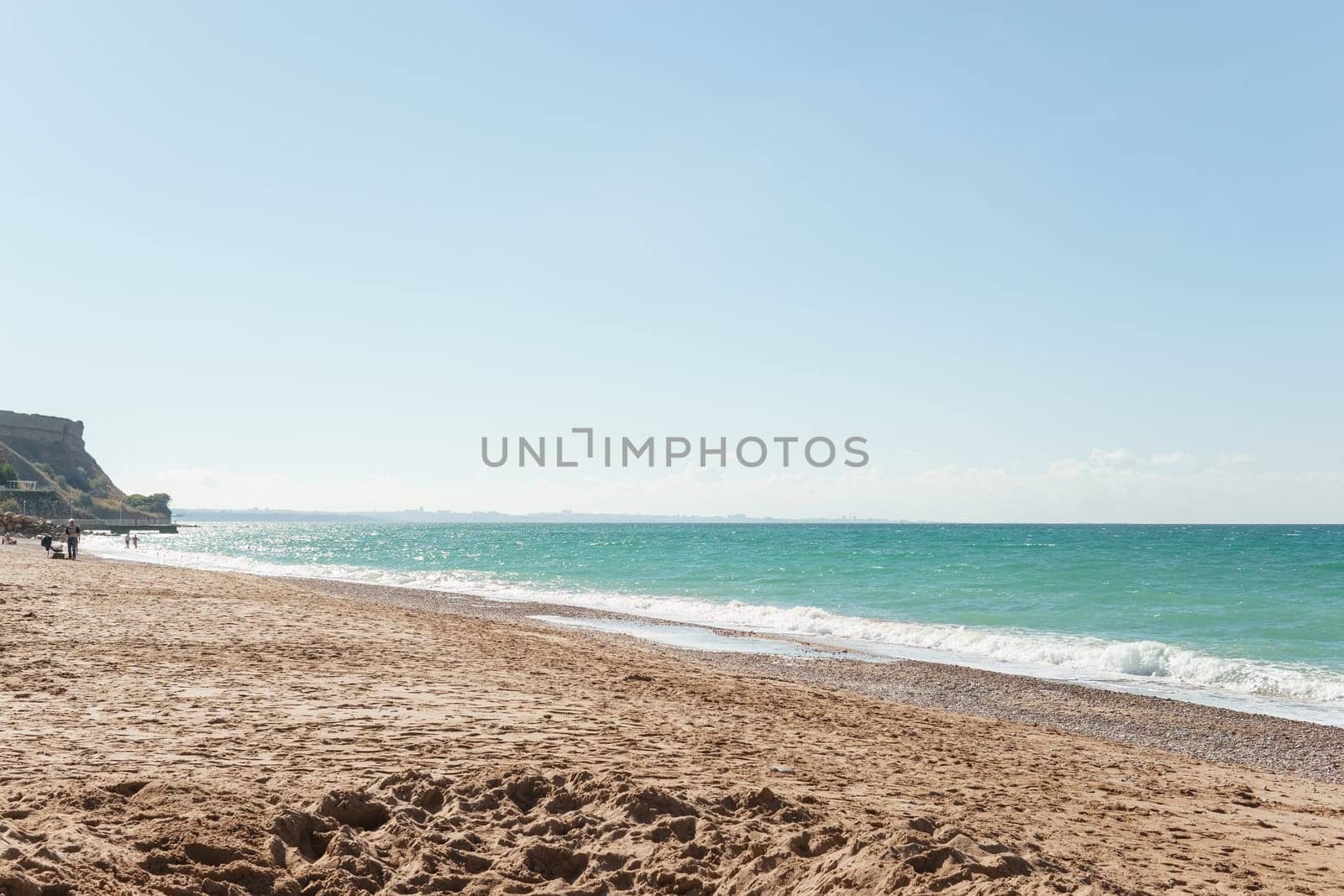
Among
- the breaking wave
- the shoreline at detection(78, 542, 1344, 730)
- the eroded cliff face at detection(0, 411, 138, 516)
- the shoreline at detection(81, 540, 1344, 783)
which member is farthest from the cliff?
the shoreline at detection(81, 540, 1344, 783)

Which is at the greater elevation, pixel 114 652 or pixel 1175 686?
pixel 114 652

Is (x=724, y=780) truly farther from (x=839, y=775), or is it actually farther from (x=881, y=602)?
(x=881, y=602)

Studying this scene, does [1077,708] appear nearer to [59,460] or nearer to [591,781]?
[591,781]

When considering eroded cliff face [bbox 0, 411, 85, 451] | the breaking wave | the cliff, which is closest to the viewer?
the breaking wave

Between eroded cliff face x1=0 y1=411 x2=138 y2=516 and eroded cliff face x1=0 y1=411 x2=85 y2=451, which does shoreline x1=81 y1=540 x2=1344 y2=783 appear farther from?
eroded cliff face x1=0 y1=411 x2=85 y2=451

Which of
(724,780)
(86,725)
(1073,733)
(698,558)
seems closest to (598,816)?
(724,780)

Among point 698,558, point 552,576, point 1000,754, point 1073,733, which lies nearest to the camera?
point 1000,754

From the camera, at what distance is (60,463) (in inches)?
5162

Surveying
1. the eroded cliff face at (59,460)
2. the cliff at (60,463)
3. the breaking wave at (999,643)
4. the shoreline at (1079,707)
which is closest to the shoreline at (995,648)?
the breaking wave at (999,643)

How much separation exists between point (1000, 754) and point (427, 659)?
6.98 meters

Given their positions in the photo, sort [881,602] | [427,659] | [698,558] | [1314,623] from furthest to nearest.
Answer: [698,558] → [881,602] → [1314,623] → [427,659]

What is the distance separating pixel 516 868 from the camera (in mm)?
4750

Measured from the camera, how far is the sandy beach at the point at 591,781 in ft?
15.0

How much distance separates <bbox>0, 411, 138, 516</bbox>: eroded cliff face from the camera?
11656 centimetres
